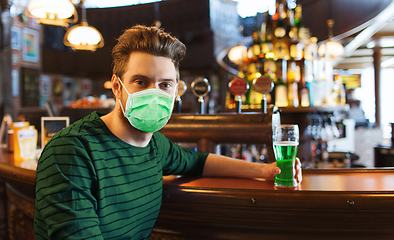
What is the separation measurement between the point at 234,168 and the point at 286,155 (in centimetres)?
27

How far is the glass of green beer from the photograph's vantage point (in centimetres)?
109

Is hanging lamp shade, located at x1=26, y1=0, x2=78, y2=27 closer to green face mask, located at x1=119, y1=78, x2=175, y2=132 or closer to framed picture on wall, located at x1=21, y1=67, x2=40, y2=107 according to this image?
green face mask, located at x1=119, y1=78, x2=175, y2=132

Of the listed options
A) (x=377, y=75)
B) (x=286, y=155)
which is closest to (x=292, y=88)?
(x=286, y=155)

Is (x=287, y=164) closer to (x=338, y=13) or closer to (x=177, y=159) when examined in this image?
(x=177, y=159)

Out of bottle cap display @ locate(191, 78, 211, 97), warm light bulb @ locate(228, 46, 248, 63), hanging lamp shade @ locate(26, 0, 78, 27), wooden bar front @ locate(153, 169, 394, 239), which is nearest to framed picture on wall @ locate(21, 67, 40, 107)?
hanging lamp shade @ locate(26, 0, 78, 27)

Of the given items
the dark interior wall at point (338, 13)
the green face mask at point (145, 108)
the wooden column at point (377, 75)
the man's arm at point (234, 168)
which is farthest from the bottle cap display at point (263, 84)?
the wooden column at point (377, 75)

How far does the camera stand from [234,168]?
129cm

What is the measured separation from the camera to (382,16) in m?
4.54

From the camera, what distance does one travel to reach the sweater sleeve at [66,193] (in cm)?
75

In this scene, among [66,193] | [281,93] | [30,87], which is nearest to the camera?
[66,193]

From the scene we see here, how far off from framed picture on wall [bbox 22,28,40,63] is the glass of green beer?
955 centimetres

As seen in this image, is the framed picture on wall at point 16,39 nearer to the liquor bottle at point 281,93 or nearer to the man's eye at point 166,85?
the liquor bottle at point 281,93

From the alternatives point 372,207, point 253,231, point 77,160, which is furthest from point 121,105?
point 372,207

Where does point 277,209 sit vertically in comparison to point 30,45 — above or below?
below
